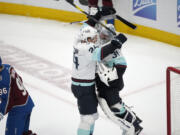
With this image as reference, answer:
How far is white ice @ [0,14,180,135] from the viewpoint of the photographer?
13.5 ft

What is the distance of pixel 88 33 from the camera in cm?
300

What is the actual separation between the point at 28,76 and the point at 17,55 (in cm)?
94

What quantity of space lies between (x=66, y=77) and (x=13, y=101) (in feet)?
8.18

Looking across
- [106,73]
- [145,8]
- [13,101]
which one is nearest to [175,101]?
[106,73]

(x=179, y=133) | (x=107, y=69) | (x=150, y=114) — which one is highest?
(x=107, y=69)

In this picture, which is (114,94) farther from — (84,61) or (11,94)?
(11,94)

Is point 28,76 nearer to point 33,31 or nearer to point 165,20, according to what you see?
point 33,31

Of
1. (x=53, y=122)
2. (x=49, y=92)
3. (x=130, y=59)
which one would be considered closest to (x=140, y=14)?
(x=130, y=59)

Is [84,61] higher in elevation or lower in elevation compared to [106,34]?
lower

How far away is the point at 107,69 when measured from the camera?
10.2ft

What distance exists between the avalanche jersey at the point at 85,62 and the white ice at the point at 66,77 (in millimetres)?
989

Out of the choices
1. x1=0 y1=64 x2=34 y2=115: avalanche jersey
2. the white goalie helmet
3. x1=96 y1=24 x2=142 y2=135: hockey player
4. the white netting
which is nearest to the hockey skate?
x1=96 y1=24 x2=142 y2=135: hockey player

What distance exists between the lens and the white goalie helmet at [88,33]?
9.86ft

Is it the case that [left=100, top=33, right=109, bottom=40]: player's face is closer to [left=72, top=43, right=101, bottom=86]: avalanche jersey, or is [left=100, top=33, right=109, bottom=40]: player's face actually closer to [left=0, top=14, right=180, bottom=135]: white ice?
[left=72, top=43, right=101, bottom=86]: avalanche jersey
